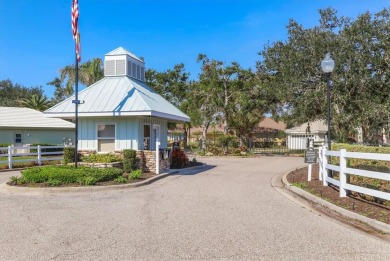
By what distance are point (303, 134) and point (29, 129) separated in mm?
35837

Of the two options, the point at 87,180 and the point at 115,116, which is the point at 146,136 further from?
the point at 87,180

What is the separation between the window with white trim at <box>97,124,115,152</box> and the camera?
18234 millimetres

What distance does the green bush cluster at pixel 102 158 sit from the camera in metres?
16.6

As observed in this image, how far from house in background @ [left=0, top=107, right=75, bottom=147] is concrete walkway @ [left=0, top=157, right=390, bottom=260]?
78.6 feet

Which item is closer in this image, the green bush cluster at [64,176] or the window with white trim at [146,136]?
the green bush cluster at [64,176]

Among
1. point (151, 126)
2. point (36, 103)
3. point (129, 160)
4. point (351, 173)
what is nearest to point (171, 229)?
point (351, 173)

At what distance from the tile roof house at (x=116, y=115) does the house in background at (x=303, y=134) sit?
3714 centimetres

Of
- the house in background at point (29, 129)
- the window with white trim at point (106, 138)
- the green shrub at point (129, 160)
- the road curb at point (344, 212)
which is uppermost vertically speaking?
the house in background at point (29, 129)

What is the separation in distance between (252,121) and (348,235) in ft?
122

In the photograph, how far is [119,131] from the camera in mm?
18094

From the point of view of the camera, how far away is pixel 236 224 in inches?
298

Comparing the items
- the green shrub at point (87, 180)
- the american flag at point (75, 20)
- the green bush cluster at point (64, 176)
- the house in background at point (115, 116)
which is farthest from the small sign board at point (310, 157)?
the american flag at point (75, 20)

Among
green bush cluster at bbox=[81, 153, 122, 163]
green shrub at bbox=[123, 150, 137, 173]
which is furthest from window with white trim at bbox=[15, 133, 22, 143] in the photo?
Answer: green shrub at bbox=[123, 150, 137, 173]

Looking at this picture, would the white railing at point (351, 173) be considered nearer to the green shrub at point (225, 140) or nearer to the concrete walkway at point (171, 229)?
the concrete walkway at point (171, 229)
